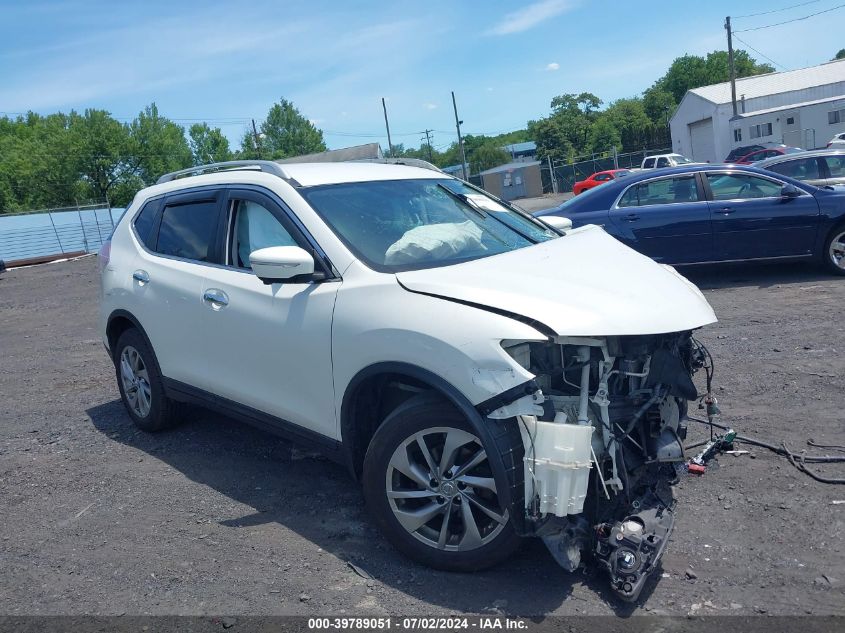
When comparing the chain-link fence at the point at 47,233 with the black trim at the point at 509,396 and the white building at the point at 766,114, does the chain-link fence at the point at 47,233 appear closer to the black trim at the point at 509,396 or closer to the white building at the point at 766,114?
the black trim at the point at 509,396

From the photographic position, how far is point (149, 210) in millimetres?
5629

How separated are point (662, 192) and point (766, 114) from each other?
44.9 metres

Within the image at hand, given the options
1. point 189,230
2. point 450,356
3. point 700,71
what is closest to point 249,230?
point 189,230

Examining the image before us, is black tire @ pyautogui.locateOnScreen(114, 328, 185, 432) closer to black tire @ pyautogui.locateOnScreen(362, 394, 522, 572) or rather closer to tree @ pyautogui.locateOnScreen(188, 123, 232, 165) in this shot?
black tire @ pyautogui.locateOnScreen(362, 394, 522, 572)

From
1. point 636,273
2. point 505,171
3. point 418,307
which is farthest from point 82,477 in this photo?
point 505,171

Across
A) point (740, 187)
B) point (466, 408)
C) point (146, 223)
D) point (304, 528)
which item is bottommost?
point (304, 528)

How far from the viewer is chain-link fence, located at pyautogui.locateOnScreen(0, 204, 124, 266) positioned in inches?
1371

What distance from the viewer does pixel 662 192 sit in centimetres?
973

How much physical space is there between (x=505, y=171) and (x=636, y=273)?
59439 millimetres

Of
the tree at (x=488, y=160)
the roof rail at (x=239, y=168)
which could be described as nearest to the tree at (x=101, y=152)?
the tree at (x=488, y=160)

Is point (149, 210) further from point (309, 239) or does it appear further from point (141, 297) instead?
point (309, 239)

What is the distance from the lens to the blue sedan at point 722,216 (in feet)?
30.4

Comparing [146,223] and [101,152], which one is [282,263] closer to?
[146,223]

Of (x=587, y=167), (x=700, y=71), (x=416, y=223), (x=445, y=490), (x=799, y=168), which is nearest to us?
(x=445, y=490)
